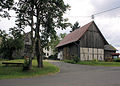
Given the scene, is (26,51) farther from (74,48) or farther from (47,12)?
(47,12)

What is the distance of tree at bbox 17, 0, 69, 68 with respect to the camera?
18.0m

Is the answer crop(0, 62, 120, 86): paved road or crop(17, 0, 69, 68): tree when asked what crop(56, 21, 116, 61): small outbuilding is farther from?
crop(0, 62, 120, 86): paved road

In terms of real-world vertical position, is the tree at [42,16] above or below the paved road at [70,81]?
above

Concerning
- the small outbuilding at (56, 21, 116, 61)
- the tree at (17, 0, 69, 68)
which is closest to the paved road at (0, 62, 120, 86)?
the tree at (17, 0, 69, 68)

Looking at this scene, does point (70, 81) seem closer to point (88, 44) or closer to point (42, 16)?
point (42, 16)

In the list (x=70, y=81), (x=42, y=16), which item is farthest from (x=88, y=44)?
(x=70, y=81)

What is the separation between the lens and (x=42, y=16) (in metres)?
19.7

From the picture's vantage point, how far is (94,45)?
3597 centimetres

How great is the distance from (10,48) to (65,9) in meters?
26.4

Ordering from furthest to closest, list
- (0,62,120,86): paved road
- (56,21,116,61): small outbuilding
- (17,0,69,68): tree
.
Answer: (56,21,116,61): small outbuilding < (17,0,69,68): tree < (0,62,120,86): paved road

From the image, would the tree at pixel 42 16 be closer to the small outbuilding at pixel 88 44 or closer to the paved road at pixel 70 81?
the paved road at pixel 70 81

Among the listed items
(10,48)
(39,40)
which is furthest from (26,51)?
(39,40)

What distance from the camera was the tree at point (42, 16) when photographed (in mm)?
18047

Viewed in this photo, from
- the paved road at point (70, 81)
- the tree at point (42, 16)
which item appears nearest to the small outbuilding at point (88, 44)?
the tree at point (42, 16)
